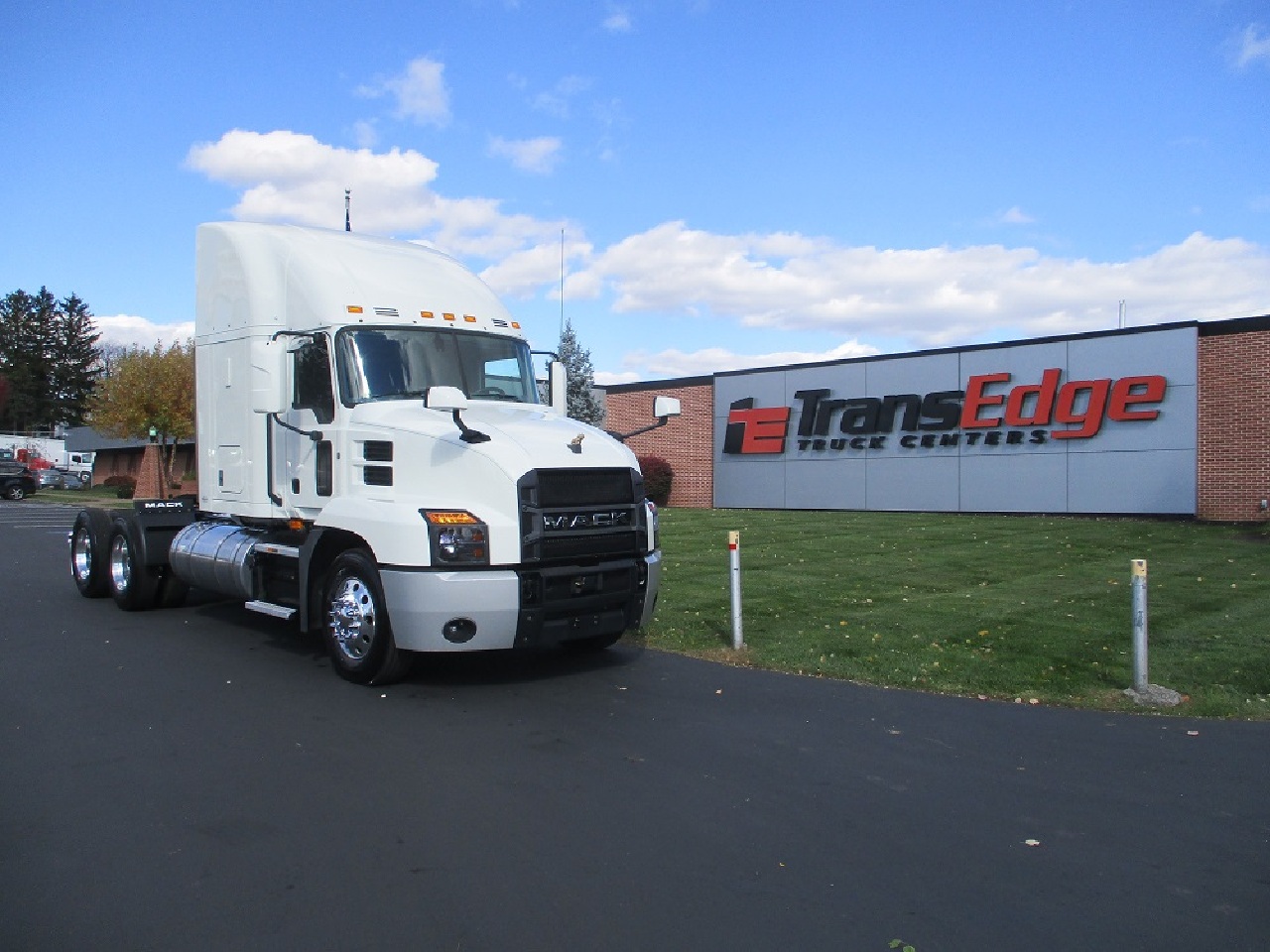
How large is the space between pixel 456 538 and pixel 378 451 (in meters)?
1.28

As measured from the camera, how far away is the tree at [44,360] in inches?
3639

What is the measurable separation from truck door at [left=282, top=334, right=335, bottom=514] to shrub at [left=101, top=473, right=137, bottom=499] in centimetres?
3216

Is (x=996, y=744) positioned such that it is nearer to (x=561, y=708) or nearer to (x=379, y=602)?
(x=561, y=708)

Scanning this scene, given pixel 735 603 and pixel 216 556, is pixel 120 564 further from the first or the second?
pixel 735 603

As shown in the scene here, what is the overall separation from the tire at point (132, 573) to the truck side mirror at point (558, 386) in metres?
5.33

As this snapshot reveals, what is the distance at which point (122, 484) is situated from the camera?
50.5 metres

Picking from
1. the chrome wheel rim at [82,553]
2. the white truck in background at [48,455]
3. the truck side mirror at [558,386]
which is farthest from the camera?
the white truck in background at [48,455]

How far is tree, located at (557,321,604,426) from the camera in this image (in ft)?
130

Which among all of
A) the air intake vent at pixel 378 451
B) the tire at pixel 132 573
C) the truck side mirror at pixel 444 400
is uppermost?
the truck side mirror at pixel 444 400

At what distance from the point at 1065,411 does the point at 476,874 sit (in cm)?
2252

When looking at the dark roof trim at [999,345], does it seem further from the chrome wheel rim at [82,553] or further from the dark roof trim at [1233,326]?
the chrome wheel rim at [82,553]

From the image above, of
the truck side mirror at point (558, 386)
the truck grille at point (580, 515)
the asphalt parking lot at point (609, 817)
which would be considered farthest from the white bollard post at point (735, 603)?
the truck side mirror at point (558, 386)

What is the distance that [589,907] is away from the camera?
402 centimetres

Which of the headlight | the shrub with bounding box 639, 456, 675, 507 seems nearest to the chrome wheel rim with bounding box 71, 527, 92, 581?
the headlight
